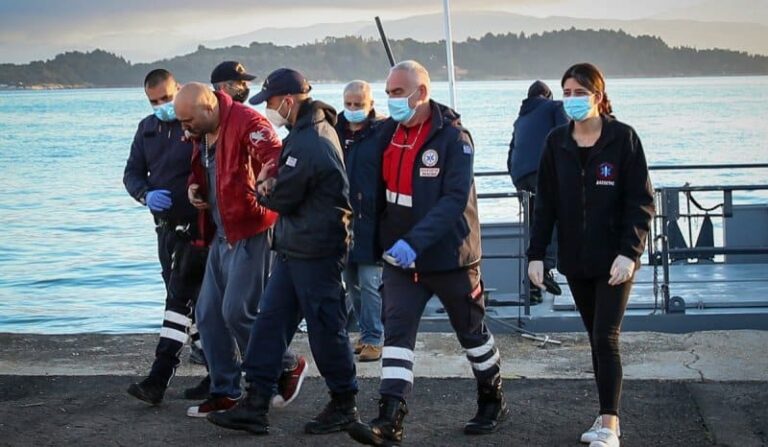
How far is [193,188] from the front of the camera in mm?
6953

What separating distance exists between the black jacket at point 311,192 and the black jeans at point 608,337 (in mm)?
1283

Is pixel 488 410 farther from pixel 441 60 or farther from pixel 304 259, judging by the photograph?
pixel 441 60

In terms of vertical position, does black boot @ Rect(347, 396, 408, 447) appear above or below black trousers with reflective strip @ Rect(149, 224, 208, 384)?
below

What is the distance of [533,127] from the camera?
10617 millimetres

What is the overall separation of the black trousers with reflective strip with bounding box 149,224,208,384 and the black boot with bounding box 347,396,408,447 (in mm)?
1524

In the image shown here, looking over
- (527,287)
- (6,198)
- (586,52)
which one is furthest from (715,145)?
(527,287)

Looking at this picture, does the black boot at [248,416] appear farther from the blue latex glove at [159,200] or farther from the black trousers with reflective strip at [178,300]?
the blue latex glove at [159,200]

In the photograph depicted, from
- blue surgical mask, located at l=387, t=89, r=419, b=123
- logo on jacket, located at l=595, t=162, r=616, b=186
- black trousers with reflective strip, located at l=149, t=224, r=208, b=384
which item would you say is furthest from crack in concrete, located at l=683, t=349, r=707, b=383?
black trousers with reflective strip, located at l=149, t=224, r=208, b=384

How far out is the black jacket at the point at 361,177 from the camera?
851cm

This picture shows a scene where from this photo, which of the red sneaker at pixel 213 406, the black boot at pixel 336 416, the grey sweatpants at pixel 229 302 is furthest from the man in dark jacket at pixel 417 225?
the red sneaker at pixel 213 406

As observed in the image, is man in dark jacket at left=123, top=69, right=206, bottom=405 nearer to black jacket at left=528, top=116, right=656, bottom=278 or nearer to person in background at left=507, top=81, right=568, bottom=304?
black jacket at left=528, top=116, right=656, bottom=278

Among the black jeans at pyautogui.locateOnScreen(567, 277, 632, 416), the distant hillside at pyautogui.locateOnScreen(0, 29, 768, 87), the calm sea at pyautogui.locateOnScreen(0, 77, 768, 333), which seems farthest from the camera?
the distant hillside at pyautogui.locateOnScreen(0, 29, 768, 87)

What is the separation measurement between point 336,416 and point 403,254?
1.09 metres

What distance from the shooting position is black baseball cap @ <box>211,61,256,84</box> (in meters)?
7.82
